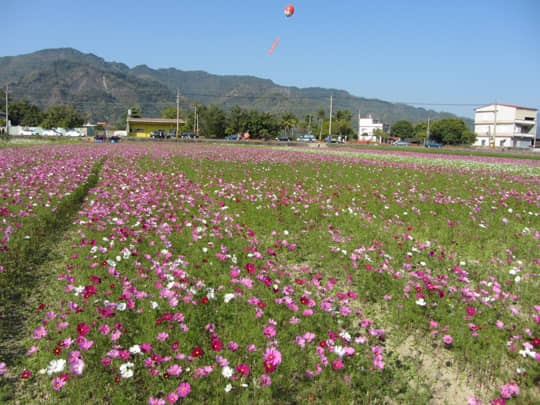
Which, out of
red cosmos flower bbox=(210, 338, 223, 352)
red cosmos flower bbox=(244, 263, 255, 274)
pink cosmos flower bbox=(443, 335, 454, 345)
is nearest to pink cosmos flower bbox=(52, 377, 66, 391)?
red cosmos flower bbox=(210, 338, 223, 352)

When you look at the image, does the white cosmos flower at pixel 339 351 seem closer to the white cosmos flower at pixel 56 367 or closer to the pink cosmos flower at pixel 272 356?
the pink cosmos flower at pixel 272 356

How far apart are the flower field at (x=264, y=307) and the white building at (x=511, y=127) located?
114 metres

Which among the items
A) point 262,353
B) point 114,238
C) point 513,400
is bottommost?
point 513,400

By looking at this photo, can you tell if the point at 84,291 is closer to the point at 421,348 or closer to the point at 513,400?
the point at 421,348

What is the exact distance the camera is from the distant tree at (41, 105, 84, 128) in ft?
323

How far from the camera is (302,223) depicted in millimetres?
6691

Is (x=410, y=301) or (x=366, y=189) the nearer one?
(x=410, y=301)

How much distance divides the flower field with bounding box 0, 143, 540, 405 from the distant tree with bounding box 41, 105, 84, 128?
106365 mm

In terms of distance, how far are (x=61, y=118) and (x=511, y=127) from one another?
125 m

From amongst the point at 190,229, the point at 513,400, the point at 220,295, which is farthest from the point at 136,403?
the point at 190,229

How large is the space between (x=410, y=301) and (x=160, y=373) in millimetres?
2535

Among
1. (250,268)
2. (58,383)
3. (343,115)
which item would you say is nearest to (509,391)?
(250,268)

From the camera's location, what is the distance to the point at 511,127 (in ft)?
340

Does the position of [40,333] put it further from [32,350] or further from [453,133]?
[453,133]
